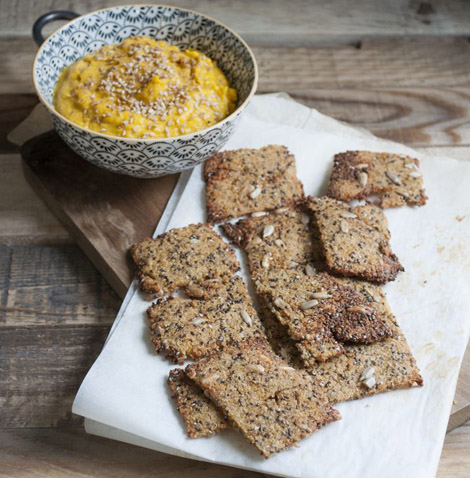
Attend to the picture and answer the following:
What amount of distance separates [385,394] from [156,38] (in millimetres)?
1935

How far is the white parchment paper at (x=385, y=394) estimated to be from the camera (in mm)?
2070

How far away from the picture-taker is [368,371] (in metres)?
2.20

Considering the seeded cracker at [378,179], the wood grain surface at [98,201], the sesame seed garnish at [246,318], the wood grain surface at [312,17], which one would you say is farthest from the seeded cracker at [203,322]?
the wood grain surface at [312,17]

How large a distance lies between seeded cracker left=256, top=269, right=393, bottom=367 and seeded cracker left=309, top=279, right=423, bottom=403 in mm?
34

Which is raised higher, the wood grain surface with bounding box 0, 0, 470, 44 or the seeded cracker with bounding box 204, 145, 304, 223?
the wood grain surface with bounding box 0, 0, 470, 44

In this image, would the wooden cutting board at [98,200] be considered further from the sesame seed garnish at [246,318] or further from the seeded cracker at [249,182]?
the sesame seed garnish at [246,318]

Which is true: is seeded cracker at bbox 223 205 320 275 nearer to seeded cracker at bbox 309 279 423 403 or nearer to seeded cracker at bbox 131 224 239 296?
seeded cracker at bbox 131 224 239 296

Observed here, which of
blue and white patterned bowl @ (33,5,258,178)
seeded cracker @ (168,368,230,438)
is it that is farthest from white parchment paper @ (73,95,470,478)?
blue and white patterned bowl @ (33,5,258,178)

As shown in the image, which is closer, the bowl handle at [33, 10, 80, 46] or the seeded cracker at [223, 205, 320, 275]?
the seeded cracker at [223, 205, 320, 275]

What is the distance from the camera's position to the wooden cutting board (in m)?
2.62

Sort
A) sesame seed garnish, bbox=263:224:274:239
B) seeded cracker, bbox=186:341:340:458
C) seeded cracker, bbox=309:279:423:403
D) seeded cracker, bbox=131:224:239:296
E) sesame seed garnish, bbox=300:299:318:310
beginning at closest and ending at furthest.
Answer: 1. seeded cracker, bbox=186:341:340:458
2. seeded cracker, bbox=309:279:423:403
3. sesame seed garnish, bbox=300:299:318:310
4. seeded cracker, bbox=131:224:239:296
5. sesame seed garnish, bbox=263:224:274:239

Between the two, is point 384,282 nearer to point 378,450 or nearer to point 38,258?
point 378,450

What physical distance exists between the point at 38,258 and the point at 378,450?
1.57 meters

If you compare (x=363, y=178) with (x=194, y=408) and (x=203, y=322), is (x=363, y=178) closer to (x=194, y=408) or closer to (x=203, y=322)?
(x=203, y=322)
